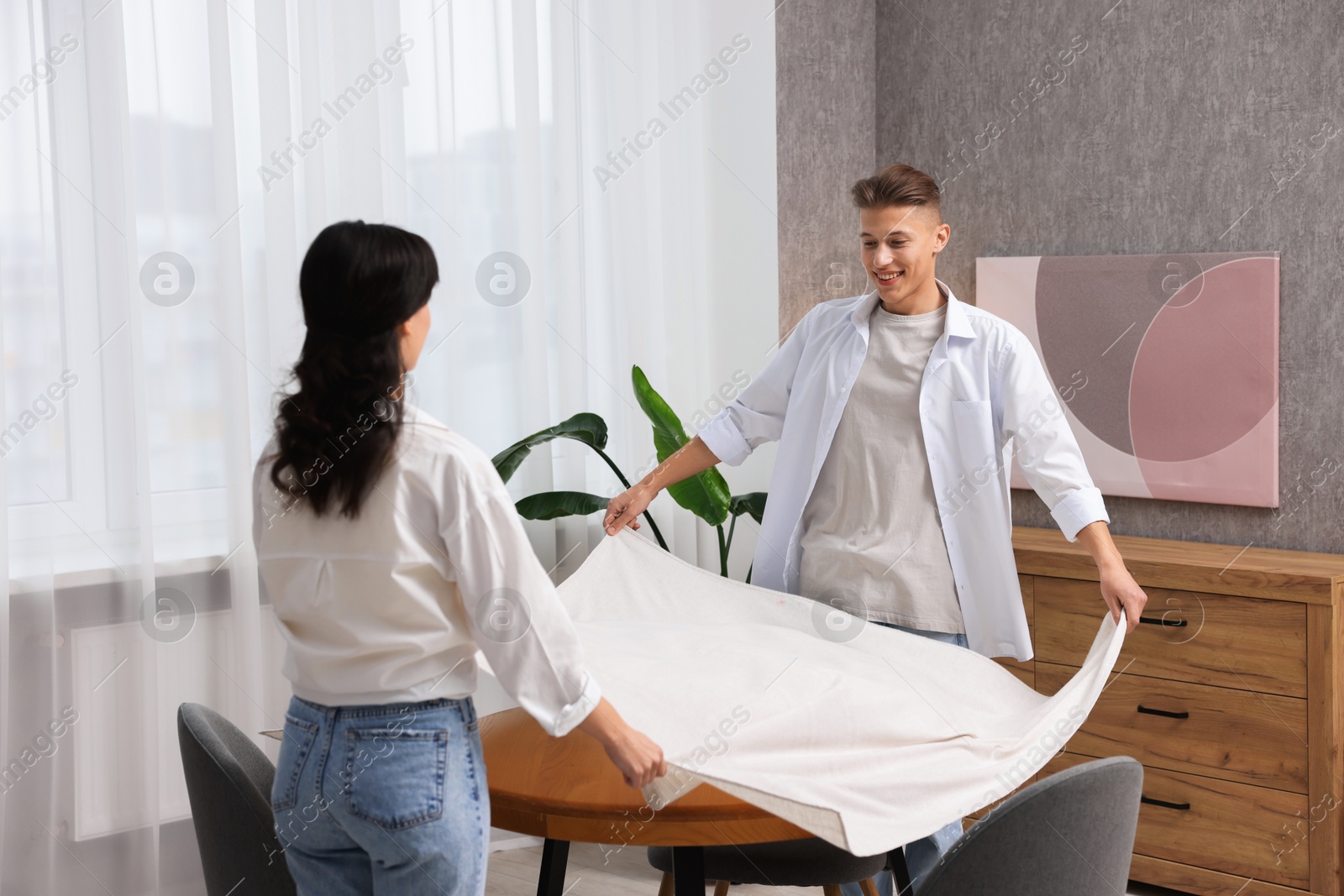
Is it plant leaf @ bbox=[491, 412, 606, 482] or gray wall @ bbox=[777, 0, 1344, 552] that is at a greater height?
gray wall @ bbox=[777, 0, 1344, 552]

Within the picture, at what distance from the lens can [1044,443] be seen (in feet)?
7.11

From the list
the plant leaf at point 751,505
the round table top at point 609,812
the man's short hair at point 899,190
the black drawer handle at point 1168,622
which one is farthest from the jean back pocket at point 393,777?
the black drawer handle at point 1168,622

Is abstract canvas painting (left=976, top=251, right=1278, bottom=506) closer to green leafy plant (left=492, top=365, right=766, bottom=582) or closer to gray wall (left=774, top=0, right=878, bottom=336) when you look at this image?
gray wall (left=774, top=0, right=878, bottom=336)

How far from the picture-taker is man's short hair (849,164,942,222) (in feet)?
7.38

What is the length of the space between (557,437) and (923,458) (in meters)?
1.09

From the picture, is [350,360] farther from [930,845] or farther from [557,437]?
[557,437]

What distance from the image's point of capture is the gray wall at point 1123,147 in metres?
3.03

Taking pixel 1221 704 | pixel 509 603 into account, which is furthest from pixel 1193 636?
pixel 509 603

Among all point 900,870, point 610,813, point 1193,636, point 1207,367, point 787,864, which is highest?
point 1207,367

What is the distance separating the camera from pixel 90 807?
2533 millimetres

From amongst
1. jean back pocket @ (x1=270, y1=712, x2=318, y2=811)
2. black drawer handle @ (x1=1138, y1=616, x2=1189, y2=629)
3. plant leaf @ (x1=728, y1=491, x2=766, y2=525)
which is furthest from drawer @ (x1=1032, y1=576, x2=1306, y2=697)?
jean back pocket @ (x1=270, y1=712, x2=318, y2=811)

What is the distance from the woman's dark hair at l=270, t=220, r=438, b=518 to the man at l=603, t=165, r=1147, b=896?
3.51 feet

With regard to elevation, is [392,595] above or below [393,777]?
above

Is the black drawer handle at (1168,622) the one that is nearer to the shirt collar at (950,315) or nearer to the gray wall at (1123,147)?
the gray wall at (1123,147)
